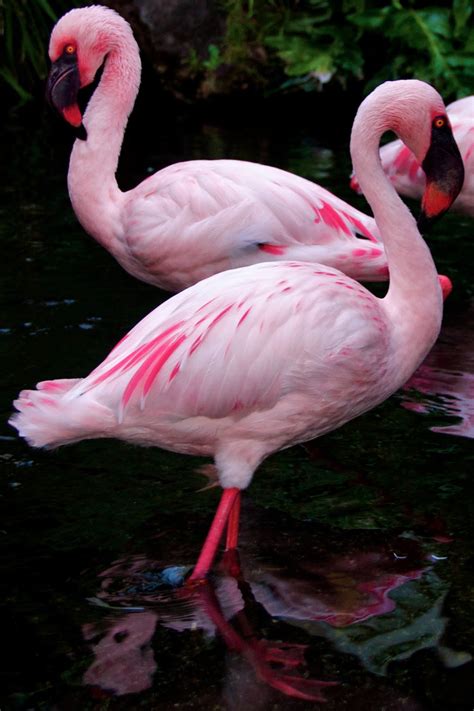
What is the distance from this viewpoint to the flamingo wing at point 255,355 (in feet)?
10.8

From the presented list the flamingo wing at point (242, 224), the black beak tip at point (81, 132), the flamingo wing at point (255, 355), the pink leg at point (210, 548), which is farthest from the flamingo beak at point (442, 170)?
the black beak tip at point (81, 132)

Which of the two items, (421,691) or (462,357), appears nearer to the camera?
(421,691)

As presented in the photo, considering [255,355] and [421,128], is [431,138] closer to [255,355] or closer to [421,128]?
[421,128]

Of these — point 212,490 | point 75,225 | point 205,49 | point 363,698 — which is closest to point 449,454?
point 212,490

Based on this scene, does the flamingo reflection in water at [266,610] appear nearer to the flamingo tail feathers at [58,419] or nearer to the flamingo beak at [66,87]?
the flamingo tail feathers at [58,419]

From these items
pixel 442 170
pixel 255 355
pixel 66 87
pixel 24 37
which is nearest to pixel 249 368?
pixel 255 355

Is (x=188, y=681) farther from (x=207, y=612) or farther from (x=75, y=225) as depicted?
(x=75, y=225)

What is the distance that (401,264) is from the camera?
349 cm

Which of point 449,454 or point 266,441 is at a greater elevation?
point 266,441

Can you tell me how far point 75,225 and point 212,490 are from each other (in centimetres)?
356

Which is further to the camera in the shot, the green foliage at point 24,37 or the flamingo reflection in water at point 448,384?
the green foliage at point 24,37

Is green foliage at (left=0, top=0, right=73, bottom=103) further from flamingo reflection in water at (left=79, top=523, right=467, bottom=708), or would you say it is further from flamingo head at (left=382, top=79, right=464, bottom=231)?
flamingo reflection in water at (left=79, top=523, right=467, bottom=708)

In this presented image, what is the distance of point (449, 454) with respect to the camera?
4.12 meters

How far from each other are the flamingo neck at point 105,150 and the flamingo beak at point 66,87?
8 cm
